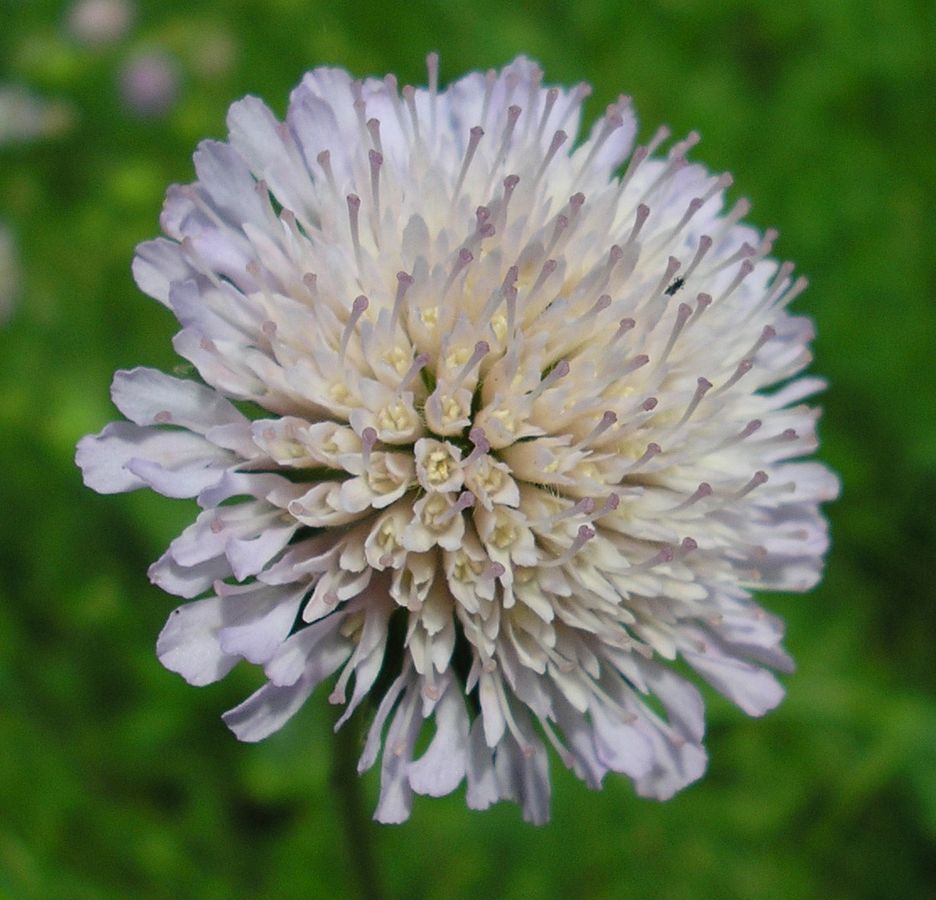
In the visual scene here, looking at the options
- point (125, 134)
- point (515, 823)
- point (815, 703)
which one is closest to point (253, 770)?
point (515, 823)

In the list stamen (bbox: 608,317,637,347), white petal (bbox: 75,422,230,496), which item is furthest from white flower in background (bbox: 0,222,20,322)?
stamen (bbox: 608,317,637,347)

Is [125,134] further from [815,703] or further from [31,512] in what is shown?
[815,703]

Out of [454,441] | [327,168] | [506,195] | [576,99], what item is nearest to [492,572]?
[454,441]

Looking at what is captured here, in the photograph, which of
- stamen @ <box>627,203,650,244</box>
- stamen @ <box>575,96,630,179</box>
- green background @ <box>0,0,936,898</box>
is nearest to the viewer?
stamen @ <box>627,203,650,244</box>

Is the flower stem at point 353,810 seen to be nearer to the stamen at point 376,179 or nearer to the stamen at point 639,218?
the stamen at point 376,179

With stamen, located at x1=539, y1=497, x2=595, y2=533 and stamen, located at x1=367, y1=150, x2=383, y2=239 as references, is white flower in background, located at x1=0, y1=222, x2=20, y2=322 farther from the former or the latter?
stamen, located at x1=539, y1=497, x2=595, y2=533

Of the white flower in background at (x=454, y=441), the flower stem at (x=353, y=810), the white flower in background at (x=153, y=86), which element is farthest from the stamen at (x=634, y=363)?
the white flower in background at (x=153, y=86)
